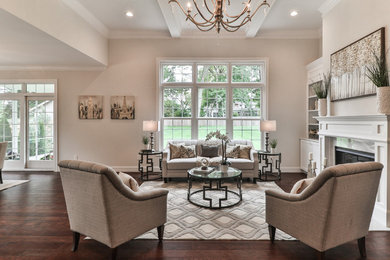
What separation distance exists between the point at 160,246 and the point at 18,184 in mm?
3917

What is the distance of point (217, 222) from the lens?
107 inches

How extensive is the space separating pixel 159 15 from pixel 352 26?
11.3 ft

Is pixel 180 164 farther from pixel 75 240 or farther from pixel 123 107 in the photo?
pixel 75 240

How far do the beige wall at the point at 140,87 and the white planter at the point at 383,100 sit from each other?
8.87 feet

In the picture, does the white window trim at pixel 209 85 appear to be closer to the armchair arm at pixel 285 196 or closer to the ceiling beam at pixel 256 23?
the ceiling beam at pixel 256 23

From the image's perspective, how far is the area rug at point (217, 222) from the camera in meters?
2.43

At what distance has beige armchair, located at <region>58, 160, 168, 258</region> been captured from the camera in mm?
1747

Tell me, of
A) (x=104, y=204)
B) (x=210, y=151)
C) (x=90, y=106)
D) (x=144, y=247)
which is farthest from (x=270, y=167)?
(x=90, y=106)

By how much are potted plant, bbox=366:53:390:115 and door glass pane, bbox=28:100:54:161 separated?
21.7ft

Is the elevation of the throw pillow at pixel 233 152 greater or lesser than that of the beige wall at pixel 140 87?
lesser

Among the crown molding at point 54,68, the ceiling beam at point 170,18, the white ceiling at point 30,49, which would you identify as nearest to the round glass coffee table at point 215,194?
the ceiling beam at point 170,18

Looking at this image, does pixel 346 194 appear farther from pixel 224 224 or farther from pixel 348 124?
pixel 348 124

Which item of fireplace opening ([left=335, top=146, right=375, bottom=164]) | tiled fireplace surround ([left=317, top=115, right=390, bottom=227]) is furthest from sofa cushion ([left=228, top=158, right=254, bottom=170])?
tiled fireplace surround ([left=317, top=115, right=390, bottom=227])

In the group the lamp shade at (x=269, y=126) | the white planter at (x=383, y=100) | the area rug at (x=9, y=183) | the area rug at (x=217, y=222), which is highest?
the white planter at (x=383, y=100)
